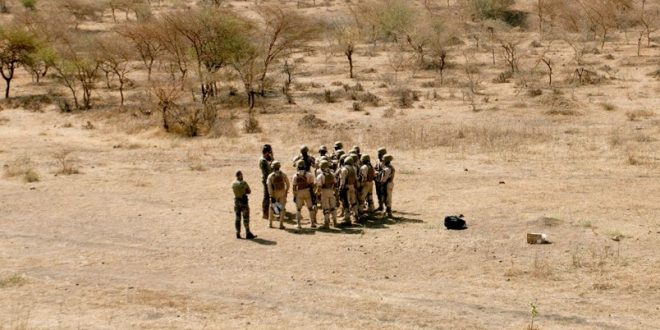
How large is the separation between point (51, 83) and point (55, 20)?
1077 cm

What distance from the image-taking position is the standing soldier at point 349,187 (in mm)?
14516

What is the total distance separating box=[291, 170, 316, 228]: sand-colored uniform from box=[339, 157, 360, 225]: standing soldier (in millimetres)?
611

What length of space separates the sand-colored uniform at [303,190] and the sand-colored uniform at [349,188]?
604mm

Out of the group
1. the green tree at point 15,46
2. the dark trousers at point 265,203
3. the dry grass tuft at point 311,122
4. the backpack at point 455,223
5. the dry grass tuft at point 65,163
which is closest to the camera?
the backpack at point 455,223

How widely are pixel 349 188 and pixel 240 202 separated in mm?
2165

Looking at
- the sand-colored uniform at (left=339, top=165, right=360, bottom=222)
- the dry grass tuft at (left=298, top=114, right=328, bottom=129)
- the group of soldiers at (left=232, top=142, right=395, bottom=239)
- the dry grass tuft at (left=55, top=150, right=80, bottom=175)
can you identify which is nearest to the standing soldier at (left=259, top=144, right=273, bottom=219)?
the group of soldiers at (left=232, top=142, right=395, bottom=239)

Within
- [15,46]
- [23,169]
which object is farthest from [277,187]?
[15,46]

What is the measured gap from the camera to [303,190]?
14.4 meters

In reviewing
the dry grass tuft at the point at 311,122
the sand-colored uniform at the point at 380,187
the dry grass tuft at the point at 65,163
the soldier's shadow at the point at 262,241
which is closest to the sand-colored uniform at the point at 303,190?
the soldier's shadow at the point at 262,241

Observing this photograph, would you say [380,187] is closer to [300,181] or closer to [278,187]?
[300,181]

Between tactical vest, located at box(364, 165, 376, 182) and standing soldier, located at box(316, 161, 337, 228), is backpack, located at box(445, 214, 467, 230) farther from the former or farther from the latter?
standing soldier, located at box(316, 161, 337, 228)

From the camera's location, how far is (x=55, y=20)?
47.9 metres

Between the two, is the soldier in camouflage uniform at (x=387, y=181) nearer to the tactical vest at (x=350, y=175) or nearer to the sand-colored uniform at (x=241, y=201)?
the tactical vest at (x=350, y=175)

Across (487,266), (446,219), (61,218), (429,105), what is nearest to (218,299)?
(487,266)
